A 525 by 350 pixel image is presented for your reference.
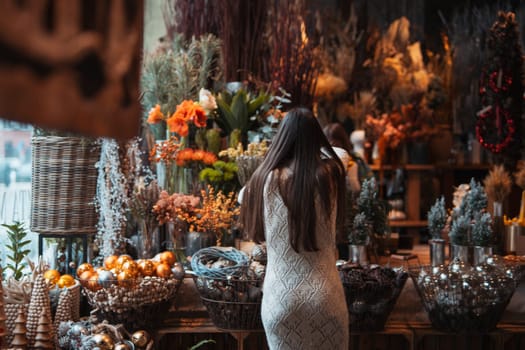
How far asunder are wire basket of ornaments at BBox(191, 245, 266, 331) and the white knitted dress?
0.72 m

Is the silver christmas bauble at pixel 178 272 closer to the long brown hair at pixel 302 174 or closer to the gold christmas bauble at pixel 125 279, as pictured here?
the gold christmas bauble at pixel 125 279

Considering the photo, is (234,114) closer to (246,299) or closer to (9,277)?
(246,299)

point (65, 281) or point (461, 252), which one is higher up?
point (461, 252)

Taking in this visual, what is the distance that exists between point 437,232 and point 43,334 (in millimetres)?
2191

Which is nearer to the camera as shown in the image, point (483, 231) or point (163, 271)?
point (163, 271)

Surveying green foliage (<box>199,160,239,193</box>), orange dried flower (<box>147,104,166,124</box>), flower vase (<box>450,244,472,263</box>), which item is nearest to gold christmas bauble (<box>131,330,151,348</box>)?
green foliage (<box>199,160,239,193</box>)

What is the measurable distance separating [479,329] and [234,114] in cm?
177

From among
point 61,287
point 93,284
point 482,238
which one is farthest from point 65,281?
point 482,238

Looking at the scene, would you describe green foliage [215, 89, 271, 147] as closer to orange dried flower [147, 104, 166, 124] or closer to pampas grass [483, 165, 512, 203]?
orange dried flower [147, 104, 166, 124]

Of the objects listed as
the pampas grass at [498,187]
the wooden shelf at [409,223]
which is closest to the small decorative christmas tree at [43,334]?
the pampas grass at [498,187]

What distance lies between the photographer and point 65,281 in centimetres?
362

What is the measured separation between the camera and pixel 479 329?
12.3 feet

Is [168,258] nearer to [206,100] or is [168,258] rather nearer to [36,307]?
[36,307]

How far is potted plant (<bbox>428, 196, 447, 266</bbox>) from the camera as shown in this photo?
4301mm
